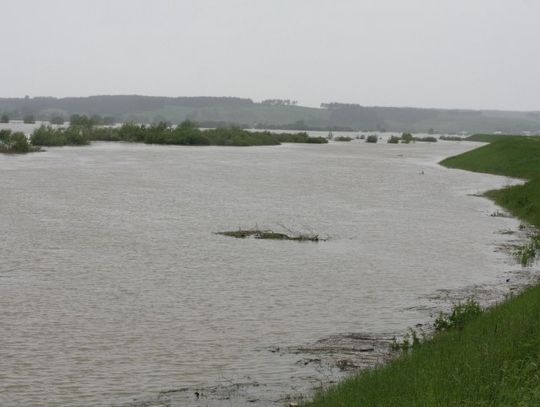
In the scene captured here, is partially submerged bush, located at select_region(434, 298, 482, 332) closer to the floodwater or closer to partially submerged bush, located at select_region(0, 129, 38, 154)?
the floodwater

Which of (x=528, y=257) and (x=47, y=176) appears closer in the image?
(x=528, y=257)

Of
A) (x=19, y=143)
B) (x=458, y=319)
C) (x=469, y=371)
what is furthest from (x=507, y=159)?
(x=469, y=371)

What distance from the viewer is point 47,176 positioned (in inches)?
2512

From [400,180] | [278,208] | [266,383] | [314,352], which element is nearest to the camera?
[266,383]

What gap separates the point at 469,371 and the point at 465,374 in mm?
208

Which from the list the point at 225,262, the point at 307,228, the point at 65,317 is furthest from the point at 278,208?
the point at 65,317

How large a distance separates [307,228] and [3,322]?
20.2 meters

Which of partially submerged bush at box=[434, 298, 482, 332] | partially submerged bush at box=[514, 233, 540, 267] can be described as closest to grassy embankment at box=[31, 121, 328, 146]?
partially submerged bush at box=[514, 233, 540, 267]

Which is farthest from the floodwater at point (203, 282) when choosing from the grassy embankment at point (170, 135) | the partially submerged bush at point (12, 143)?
the grassy embankment at point (170, 135)

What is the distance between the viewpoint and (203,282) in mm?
24672

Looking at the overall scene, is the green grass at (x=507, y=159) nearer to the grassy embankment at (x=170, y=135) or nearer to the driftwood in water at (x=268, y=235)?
the driftwood in water at (x=268, y=235)

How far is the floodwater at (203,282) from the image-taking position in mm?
15375

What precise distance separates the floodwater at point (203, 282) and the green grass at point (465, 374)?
2157 mm

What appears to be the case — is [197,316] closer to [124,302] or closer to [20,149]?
[124,302]
